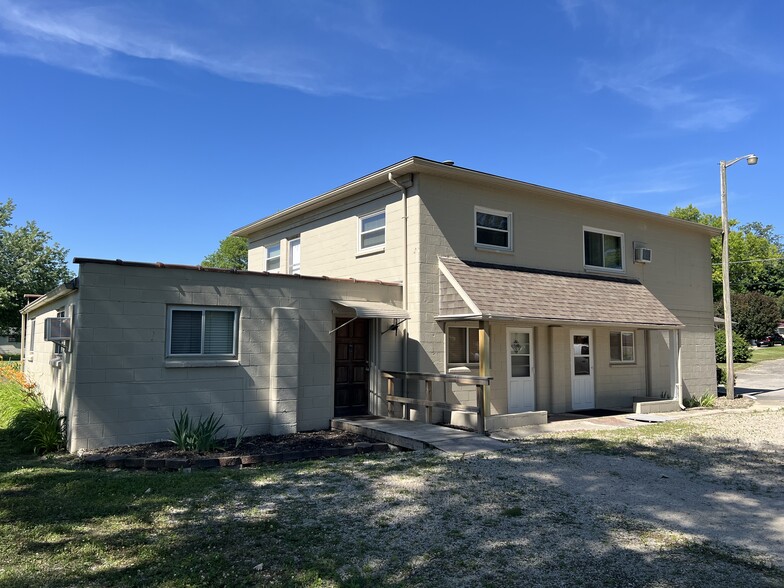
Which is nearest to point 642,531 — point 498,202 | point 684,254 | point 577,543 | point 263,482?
point 577,543

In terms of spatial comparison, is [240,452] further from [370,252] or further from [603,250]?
[603,250]

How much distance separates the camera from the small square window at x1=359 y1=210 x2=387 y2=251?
45.0ft

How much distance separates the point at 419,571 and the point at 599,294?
38.9 ft

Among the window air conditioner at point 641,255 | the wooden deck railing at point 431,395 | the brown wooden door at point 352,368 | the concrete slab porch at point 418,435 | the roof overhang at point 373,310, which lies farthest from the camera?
the window air conditioner at point 641,255

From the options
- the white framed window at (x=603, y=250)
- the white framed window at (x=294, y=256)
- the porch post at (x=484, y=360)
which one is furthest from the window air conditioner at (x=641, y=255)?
the white framed window at (x=294, y=256)

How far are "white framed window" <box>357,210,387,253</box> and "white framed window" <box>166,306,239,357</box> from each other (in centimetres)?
428

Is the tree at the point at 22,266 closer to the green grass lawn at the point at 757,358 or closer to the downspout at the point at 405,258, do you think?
the downspout at the point at 405,258

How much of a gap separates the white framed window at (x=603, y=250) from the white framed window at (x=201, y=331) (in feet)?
32.8

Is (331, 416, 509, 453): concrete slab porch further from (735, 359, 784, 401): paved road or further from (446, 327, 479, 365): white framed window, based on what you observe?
(735, 359, 784, 401): paved road

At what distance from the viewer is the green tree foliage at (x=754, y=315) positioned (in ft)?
144

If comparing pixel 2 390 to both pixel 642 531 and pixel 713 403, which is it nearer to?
pixel 642 531

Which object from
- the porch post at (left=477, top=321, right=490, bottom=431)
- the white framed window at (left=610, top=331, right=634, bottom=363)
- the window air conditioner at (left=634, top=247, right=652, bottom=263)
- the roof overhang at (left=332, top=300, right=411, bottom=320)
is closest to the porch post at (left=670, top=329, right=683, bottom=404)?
the white framed window at (left=610, top=331, right=634, bottom=363)

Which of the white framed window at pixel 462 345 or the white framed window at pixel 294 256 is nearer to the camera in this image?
the white framed window at pixel 462 345

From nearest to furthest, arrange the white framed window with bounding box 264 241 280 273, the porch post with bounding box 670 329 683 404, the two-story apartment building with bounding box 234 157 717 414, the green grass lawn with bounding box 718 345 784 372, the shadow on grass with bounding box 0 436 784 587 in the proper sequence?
the shadow on grass with bounding box 0 436 784 587 → the two-story apartment building with bounding box 234 157 717 414 → the porch post with bounding box 670 329 683 404 → the white framed window with bounding box 264 241 280 273 → the green grass lawn with bounding box 718 345 784 372
